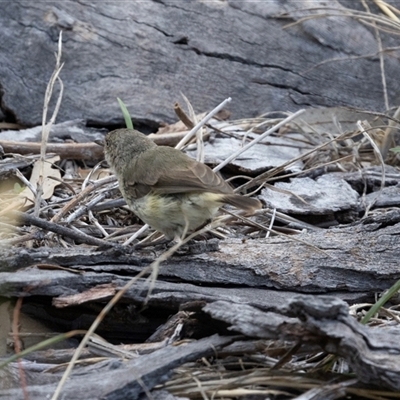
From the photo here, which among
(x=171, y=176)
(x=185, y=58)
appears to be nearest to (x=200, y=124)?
(x=171, y=176)

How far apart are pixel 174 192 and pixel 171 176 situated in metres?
0.08

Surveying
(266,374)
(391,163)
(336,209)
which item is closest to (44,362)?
(266,374)

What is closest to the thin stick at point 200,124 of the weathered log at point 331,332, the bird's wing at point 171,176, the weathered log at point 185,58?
the bird's wing at point 171,176

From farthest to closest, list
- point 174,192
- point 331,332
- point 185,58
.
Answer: point 185,58 < point 174,192 < point 331,332

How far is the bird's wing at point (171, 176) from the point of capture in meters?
3.30

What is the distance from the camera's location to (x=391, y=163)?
16.3 ft

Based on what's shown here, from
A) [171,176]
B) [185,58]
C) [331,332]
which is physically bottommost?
[185,58]

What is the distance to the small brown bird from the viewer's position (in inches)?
129

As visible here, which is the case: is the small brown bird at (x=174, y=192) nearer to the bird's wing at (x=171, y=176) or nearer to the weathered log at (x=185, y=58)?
the bird's wing at (x=171, y=176)

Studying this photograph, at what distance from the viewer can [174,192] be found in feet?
11.1

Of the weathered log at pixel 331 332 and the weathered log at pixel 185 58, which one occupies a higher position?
the weathered log at pixel 331 332

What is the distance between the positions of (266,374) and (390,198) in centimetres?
197

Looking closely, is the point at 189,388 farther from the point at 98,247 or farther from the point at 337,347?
the point at 98,247

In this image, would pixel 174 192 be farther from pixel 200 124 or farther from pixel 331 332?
pixel 331 332
